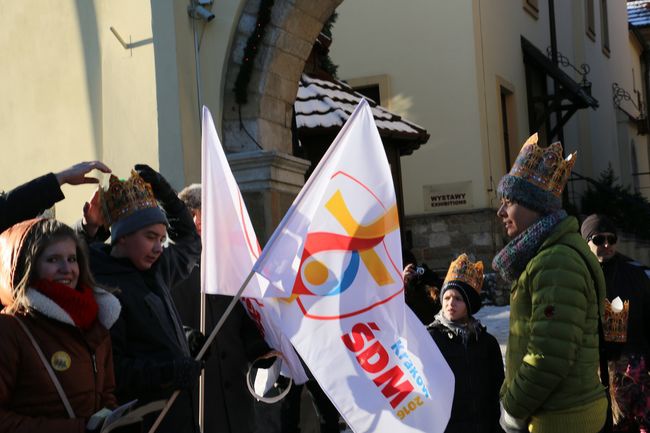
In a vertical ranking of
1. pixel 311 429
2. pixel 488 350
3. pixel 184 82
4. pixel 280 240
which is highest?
pixel 184 82

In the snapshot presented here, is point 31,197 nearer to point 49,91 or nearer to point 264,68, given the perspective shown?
point 264,68

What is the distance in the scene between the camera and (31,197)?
3.88 metres

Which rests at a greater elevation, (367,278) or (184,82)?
(184,82)

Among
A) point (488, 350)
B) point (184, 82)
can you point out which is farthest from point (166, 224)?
point (184, 82)

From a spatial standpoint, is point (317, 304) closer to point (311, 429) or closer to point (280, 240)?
point (280, 240)

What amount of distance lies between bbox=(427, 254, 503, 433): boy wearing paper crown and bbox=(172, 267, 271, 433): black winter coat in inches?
41.1

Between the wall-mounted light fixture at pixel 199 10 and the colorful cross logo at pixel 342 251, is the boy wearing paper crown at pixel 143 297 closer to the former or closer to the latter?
the colorful cross logo at pixel 342 251

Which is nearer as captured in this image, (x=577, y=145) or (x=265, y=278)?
(x=265, y=278)

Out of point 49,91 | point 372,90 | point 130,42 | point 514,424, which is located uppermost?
point 372,90

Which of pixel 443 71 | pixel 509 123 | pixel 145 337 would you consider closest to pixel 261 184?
pixel 145 337

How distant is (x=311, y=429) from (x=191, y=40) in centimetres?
308

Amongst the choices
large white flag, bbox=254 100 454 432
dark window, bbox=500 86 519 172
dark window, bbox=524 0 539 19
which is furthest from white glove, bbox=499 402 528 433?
dark window, bbox=524 0 539 19

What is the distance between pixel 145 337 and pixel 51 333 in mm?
711

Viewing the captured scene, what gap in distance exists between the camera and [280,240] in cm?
396
